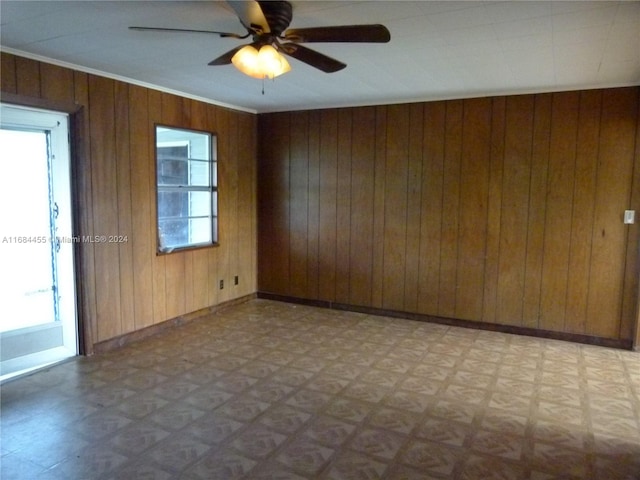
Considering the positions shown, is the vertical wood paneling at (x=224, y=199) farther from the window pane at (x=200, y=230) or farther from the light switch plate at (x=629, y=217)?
the light switch plate at (x=629, y=217)

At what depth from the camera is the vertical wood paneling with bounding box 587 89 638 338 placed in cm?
396

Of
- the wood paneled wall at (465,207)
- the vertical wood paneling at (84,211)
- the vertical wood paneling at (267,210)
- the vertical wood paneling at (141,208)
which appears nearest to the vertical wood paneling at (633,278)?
the wood paneled wall at (465,207)

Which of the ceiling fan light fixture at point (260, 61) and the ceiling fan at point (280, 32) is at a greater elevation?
the ceiling fan at point (280, 32)

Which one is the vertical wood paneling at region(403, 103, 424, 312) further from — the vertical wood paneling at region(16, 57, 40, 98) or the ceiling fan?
the vertical wood paneling at region(16, 57, 40, 98)

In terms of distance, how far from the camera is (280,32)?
2373mm

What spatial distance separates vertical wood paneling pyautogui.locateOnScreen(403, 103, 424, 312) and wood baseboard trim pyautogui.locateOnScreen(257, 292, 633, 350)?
20 centimetres

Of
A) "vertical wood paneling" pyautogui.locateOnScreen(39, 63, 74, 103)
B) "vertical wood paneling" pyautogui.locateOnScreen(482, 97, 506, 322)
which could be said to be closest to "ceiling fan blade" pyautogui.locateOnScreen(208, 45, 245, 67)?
"vertical wood paneling" pyautogui.locateOnScreen(39, 63, 74, 103)

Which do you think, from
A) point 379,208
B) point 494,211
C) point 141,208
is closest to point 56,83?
point 141,208

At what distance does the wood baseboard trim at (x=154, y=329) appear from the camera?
12.8 ft

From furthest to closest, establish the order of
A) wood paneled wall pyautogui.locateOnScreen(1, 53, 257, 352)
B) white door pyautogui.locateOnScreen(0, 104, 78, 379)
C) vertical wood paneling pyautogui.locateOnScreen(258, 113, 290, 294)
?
1. vertical wood paneling pyautogui.locateOnScreen(258, 113, 290, 294)
2. wood paneled wall pyautogui.locateOnScreen(1, 53, 257, 352)
3. white door pyautogui.locateOnScreen(0, 104, 78, 379)

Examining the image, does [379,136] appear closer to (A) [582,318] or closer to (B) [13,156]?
(A) [582,318]

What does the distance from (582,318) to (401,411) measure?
235 centimetres

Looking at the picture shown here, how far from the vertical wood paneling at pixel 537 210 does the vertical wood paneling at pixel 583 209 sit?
252 millimetres

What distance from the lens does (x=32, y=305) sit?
349cm
